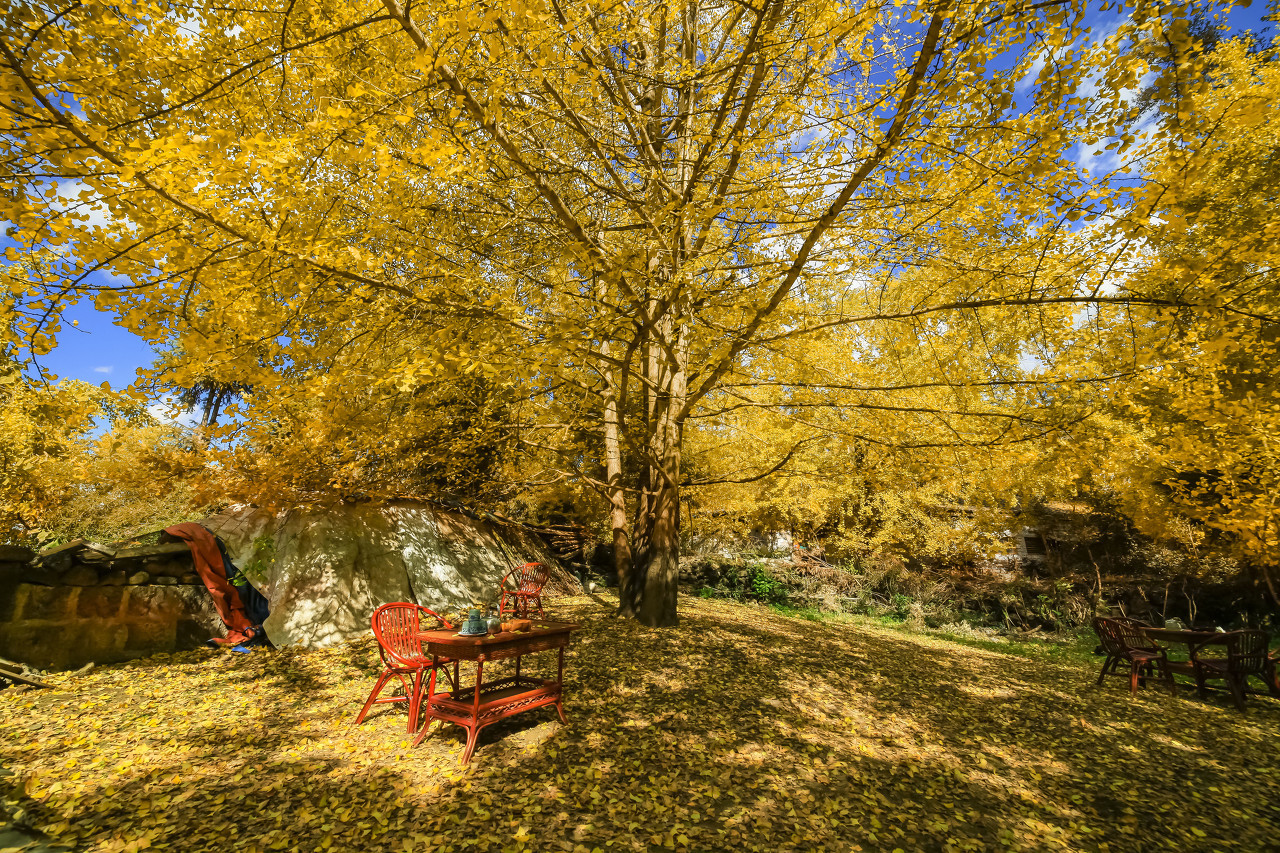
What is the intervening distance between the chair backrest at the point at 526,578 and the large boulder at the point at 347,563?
0.70ft

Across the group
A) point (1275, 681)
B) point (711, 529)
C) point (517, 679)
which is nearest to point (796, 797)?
point (517, 679)

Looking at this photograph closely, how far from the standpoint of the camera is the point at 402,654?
13.8 ft

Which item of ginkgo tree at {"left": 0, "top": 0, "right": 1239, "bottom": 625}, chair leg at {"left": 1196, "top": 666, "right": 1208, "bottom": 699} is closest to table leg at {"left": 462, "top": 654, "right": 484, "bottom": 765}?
ginkgo tree at {"left": 0, "top": 0, "right": 1239, "bottom": 625}

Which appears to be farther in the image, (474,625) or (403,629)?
(403,629)

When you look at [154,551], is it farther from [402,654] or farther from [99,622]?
[402,654]

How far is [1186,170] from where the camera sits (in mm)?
2572

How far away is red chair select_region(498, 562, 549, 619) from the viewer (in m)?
7.35

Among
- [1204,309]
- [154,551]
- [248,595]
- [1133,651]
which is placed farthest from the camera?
[248,595]

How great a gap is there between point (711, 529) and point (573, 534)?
302 cm

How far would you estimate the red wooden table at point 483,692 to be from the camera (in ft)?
11.0

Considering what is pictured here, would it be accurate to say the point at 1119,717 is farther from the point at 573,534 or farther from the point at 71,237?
the point at 573,534

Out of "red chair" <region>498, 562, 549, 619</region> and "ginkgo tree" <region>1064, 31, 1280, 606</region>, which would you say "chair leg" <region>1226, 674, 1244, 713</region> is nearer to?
"ginkgo tree" <region>1064, 31, 1280, 606</region>

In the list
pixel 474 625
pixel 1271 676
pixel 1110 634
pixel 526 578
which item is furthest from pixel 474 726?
pixel 1271 676

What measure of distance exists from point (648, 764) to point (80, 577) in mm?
5803
